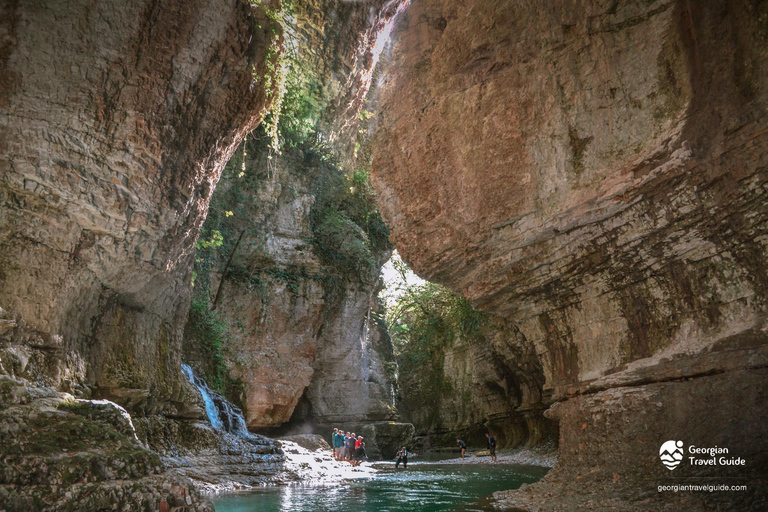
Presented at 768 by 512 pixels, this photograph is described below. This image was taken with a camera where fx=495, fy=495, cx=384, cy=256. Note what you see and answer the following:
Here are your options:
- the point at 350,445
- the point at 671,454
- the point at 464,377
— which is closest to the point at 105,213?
the point at 671,454

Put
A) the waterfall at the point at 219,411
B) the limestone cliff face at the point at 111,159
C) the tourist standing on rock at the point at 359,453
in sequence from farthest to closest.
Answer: the tourist standing on rock at the point at 359,453, the waterfall at the point at 219,411, the limestone cliff face at the point at 111,159

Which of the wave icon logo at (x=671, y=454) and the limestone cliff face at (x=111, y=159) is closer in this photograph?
the wave icon logo at (x=671, y=454)

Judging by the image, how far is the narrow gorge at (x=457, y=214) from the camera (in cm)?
503

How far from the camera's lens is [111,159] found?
7199 mm

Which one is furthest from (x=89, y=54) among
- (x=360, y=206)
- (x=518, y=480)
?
(x=360, y=206)

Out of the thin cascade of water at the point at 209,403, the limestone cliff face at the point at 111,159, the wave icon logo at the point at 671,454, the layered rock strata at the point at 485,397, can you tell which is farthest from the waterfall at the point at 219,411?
the wave icon logo at the point at 671,454

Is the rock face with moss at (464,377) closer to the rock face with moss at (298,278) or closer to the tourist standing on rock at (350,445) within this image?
the rock face with moss at (298,278)

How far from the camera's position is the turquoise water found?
21.9ft

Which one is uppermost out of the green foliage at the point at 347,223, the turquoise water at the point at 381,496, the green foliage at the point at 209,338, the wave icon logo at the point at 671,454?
the green foliage at the point at 347,223

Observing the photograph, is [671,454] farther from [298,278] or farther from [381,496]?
[298,278]

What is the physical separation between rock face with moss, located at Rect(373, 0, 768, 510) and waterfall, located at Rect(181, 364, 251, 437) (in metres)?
6.69

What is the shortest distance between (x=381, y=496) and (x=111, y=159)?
6633 mm

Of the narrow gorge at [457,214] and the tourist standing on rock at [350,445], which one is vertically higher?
the narrow gorge at [457,214]

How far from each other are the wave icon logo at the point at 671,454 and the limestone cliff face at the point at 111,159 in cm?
728
